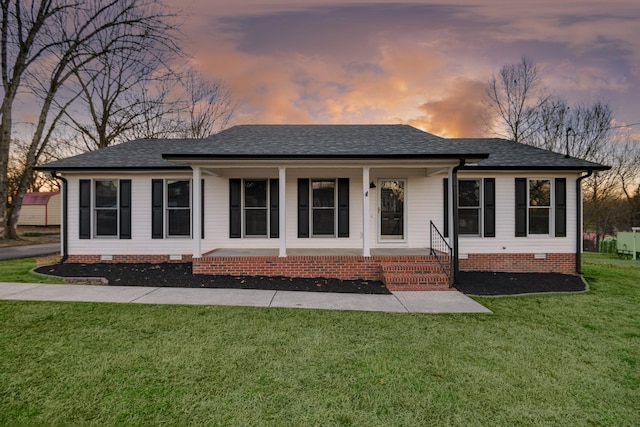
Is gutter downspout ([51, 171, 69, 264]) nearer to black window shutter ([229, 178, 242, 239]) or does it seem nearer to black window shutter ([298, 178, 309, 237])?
black window shutter ([229, 178, 242, 239])

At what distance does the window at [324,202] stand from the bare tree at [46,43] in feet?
34.7

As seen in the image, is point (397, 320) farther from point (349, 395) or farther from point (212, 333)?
point (212, 333)

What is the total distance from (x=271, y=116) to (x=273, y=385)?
637 inches

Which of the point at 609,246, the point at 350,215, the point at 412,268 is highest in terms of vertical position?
the point at 350,215

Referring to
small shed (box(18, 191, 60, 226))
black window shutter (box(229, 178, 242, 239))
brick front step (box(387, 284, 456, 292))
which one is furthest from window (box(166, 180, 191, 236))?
small shed (box(18, 191, 60, 226))

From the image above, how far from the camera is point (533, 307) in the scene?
5.71m

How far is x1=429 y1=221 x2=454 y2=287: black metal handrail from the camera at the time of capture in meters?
7.38

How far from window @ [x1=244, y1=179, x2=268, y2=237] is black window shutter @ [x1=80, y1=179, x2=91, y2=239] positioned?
15.5ft

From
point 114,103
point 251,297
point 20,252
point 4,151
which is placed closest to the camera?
point 251,297

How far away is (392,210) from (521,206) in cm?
368

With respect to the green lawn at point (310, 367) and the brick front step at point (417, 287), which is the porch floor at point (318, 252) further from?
the green lawn at point (310, 367)

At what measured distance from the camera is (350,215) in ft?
30.5

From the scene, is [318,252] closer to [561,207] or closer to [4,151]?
[561,207]

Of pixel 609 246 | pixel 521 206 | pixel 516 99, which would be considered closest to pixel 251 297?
pixel 521 206
